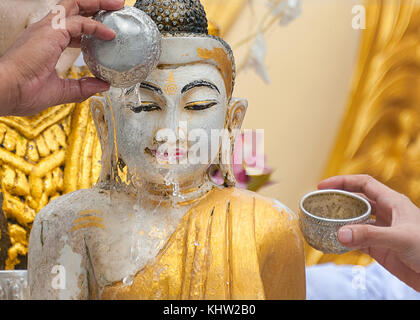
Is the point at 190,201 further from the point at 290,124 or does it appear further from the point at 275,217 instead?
the point at 290,124

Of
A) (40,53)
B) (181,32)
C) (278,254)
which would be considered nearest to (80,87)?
(40,53)

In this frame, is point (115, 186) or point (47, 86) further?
point (115, 186)

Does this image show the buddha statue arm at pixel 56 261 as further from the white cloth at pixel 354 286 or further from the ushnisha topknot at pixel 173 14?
the white cloth at pixel 354 286

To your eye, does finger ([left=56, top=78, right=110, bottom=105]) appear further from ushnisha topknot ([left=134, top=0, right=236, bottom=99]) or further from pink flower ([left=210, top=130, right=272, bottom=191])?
pink flower ([left=210, top=130, right=272, bottom=191])

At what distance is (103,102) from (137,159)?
0.53ft

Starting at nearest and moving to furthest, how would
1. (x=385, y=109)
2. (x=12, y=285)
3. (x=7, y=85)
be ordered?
(x=7, y=85) → (x=12, y=285) → (x=385, y=109)

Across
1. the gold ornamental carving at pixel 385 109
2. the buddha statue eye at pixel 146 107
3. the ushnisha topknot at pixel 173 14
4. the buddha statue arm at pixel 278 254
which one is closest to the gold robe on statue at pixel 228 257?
→ the buddha statue arm at pixel 278 254

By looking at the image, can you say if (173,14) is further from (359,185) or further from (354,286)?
(354,286)

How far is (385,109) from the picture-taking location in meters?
2.40

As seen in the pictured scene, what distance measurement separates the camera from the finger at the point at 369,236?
97 cm

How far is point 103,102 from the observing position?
3.76 feet

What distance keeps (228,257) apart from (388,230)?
302 millimetres

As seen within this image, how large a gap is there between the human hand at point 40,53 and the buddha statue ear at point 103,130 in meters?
0.22
